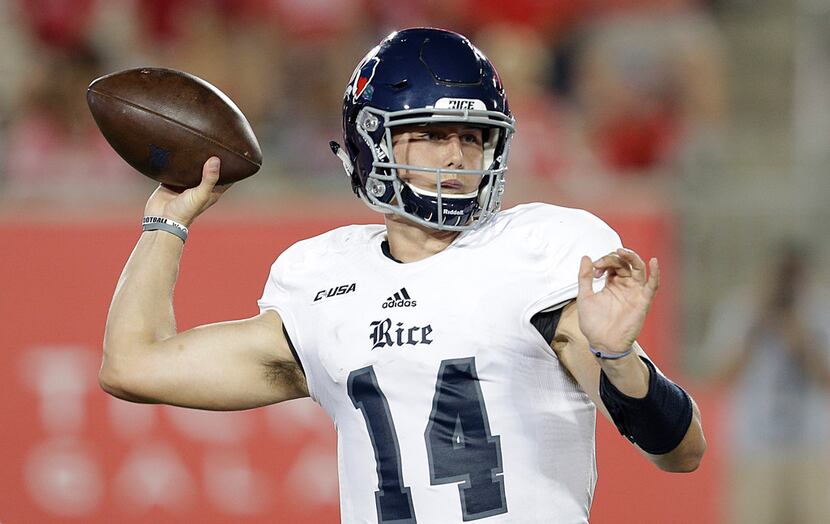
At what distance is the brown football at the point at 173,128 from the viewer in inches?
94.2

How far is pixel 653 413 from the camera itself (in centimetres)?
191

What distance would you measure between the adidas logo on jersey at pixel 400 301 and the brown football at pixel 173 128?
47cm

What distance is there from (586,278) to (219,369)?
0.79 meters

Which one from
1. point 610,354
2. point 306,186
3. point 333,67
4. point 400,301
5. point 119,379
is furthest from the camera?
point 333,67

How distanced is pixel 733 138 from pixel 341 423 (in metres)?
4.12

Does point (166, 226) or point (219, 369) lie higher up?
point (166, 226)

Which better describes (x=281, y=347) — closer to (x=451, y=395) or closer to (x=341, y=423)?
(x=341, y=423)

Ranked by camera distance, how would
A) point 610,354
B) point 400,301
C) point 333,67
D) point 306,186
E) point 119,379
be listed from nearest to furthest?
point 610,354 < point 400,301 < point 119,379 < point 306,186 < point 333,67

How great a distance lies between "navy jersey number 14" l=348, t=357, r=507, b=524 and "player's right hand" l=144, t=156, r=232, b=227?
645 millimetres

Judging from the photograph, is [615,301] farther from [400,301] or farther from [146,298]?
[146,298]

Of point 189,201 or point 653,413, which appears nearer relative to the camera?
point 653,413

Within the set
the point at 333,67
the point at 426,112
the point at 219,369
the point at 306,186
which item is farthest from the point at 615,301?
the point at 333,67

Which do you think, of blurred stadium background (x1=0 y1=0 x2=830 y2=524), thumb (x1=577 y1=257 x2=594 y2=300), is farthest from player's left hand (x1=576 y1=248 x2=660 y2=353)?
blurred stadium background (x1=0 y1=0 x2=830 y2=524)

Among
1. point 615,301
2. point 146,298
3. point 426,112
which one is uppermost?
point 426,112
